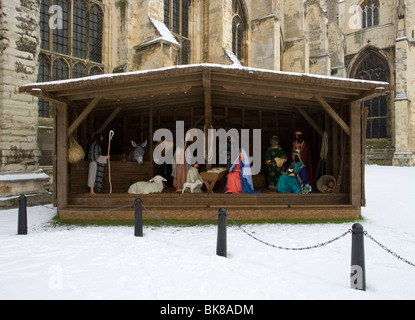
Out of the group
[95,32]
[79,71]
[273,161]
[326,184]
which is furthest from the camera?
[95,32]

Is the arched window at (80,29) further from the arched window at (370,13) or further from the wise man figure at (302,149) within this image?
the arched window at (370,13)

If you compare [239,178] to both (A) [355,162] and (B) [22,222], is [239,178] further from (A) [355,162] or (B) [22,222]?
(B) [22,222]

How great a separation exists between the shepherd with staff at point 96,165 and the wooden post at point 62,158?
764 millimetres

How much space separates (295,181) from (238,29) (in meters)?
14.3

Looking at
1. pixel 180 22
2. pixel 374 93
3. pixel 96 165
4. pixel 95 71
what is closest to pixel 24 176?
pixel 96 165

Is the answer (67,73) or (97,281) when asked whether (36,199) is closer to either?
(67,73)

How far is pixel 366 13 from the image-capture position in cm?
3341

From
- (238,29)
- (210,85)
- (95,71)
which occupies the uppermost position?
(238,29)

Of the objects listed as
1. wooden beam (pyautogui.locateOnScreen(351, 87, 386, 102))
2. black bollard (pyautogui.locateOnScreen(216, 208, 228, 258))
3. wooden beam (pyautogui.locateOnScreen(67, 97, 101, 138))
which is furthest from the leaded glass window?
wooden beam (pyautogui.locateOnScreen(351, 87, 386, 102))

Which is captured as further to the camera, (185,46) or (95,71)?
(185,46)

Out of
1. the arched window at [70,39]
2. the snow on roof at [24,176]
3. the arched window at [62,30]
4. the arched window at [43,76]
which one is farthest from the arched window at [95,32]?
the snow on roof at [24,176]

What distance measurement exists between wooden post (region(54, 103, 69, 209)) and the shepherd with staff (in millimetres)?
764

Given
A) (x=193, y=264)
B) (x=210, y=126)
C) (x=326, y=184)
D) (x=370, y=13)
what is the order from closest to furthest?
(x=193, y=264) → (x=210, y=126) → (x=326, y=184) → (x=370, y=13)

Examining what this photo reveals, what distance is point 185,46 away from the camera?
54.7 feet
